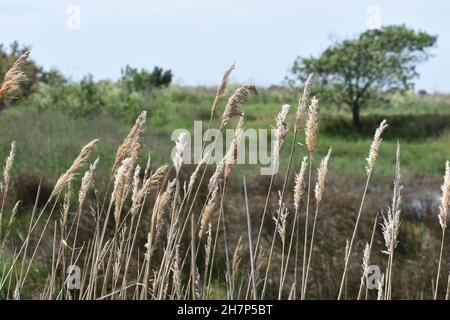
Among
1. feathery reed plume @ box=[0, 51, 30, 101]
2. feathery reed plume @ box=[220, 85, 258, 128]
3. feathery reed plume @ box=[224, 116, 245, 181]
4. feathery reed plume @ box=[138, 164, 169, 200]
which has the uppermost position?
feathery reed plume @ box=[0, 51, 30, 101]

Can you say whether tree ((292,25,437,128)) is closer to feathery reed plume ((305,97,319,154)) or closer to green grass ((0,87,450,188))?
green grass ((0,87,450,188))

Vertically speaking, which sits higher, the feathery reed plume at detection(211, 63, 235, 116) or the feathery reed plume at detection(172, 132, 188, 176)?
the feathery reed plume at detection(211, 63, 235, 116)

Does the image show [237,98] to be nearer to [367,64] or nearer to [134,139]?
[134,139]

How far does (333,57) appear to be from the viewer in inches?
959

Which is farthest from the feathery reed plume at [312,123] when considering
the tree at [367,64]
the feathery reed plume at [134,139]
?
the tree at [367,64]

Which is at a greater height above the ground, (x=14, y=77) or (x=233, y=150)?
(x=14, y=77)

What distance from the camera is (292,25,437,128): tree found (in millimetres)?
24531

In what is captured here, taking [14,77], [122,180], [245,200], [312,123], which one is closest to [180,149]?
[122,180]

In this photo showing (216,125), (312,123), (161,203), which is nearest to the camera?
(161,203)

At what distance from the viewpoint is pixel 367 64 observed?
24.6 m

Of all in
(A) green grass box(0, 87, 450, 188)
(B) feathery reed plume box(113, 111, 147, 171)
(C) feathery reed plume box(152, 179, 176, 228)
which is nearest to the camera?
(C) feathery reed plume box(152, 179, 176, 228)

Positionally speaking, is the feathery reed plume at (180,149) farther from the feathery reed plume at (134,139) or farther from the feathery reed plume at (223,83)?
the feathery reed plume at (223,83)

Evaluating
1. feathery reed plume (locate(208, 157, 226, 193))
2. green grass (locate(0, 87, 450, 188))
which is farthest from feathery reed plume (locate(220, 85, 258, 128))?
green grass (locate(0, 87, 450, 188))

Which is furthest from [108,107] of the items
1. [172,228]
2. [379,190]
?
[172,228]
